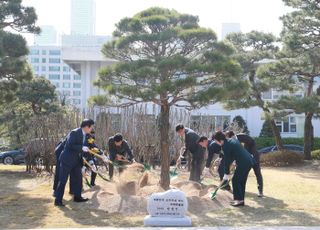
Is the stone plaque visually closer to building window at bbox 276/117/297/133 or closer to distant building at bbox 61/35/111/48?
building window at bbox 276/117/297/133

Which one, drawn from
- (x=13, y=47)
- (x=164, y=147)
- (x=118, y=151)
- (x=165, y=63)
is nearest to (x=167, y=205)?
(x=165, y=63)

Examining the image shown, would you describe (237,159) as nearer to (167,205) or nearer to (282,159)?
(167,205)

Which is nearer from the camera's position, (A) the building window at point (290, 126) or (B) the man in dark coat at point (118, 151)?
(B) the man in dark coat at point (118, 151)

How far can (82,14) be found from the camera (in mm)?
137750

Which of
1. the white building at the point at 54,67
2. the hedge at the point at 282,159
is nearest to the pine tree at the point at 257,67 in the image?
the hedge at the point at 282,159

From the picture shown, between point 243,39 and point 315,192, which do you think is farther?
point 243,39

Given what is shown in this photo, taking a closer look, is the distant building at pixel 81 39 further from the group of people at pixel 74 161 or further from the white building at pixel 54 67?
the white building at pixel 54 67

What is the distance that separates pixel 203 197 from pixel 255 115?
27.4m

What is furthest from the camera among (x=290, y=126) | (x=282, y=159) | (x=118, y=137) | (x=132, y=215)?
(x=290, y=126)

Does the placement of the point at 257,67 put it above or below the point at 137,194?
above

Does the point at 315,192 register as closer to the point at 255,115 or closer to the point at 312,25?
the point at 312,25

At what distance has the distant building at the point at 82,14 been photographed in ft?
440

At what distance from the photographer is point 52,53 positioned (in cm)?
10538

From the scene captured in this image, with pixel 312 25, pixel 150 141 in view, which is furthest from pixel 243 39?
pixel 150 141
